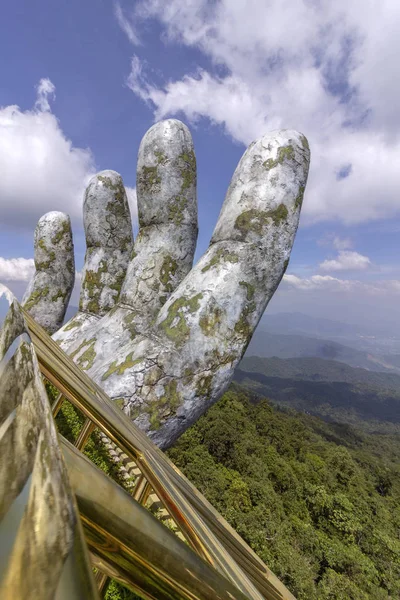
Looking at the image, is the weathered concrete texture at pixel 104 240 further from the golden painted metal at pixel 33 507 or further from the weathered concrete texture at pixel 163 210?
the golden painted metal at pixel 33 507

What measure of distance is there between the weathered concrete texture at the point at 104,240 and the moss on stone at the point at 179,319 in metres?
3.99

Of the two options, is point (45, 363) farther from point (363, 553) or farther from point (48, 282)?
point (363, 553)

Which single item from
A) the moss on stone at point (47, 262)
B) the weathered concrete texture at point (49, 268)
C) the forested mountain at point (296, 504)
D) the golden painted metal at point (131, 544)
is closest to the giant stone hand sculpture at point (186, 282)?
the golden painted metal at point (131, 544)

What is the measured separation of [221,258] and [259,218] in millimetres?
740

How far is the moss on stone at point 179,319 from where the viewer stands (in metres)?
3.99

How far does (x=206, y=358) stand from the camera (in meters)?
3.94

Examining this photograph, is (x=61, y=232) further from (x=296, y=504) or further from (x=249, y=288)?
(x=296, y=504)

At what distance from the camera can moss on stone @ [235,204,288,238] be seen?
4230 mm

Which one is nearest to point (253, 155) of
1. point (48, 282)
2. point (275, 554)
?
point (48, 282)

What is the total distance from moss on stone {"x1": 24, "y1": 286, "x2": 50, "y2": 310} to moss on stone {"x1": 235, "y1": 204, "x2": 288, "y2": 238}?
8.59 m

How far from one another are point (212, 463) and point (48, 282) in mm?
25003

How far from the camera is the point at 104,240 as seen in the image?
753cm

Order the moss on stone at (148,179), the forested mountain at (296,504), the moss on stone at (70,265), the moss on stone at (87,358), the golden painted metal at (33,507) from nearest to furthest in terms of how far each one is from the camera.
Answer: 1. the golden painted metal at (33,507)
2. the moss on stone at (87,358)
3. the moss on stone at (148,179)
4. the moss on stone at (70,265)
5. the forested mountain at (296,504)

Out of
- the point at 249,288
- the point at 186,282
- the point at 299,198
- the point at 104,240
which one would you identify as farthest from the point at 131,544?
the point at 104,240
